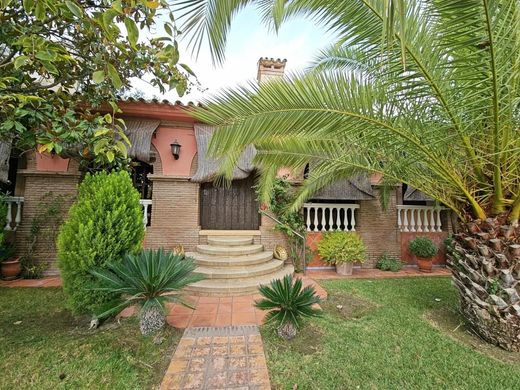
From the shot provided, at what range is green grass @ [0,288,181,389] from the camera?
245 centimetres

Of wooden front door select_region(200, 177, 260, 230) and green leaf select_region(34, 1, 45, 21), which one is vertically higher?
green leaf select_region(34, 1, 45, 21)

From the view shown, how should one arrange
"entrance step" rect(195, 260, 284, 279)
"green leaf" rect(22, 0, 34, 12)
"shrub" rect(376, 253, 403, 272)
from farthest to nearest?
"shrub" rect(376, 253, 403, 272) < "entrance step" rect(195, 260, 284, 279) < "green leaf" rect(22, 0, 34, 12)

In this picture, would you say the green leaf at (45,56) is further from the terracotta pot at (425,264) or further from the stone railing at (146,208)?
the terracotta pot at (425,264)

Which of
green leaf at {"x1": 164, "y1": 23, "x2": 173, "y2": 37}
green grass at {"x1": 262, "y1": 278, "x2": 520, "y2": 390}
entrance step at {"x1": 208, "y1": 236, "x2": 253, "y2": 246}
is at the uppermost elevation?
green leaf at {"x1": 164, "y1": 23, "x2": 173, "y2": 37}

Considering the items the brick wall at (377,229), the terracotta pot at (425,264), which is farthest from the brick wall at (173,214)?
the terracotta pot at (425,264)

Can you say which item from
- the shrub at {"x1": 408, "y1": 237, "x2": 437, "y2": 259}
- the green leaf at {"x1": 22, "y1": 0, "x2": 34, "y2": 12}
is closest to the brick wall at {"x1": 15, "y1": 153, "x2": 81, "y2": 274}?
the green leaf at {"x1": 22, "y1": 0, "x2": 34, "y2": 12}

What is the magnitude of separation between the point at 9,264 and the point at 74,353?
15.3 feet

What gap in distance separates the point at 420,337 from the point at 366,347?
0.89 m

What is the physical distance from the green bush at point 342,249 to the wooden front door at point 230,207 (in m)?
2.21

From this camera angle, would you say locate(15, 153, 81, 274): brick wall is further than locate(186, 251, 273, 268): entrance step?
Yes

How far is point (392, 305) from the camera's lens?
4.37 metres

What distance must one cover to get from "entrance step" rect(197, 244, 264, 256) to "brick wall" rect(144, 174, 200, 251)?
55 cm

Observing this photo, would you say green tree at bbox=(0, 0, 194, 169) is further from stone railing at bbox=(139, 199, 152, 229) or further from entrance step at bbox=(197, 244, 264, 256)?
entrance step at bbox=(197, 244, 264, 256)

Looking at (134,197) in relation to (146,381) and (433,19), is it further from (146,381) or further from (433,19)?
(433,19)
